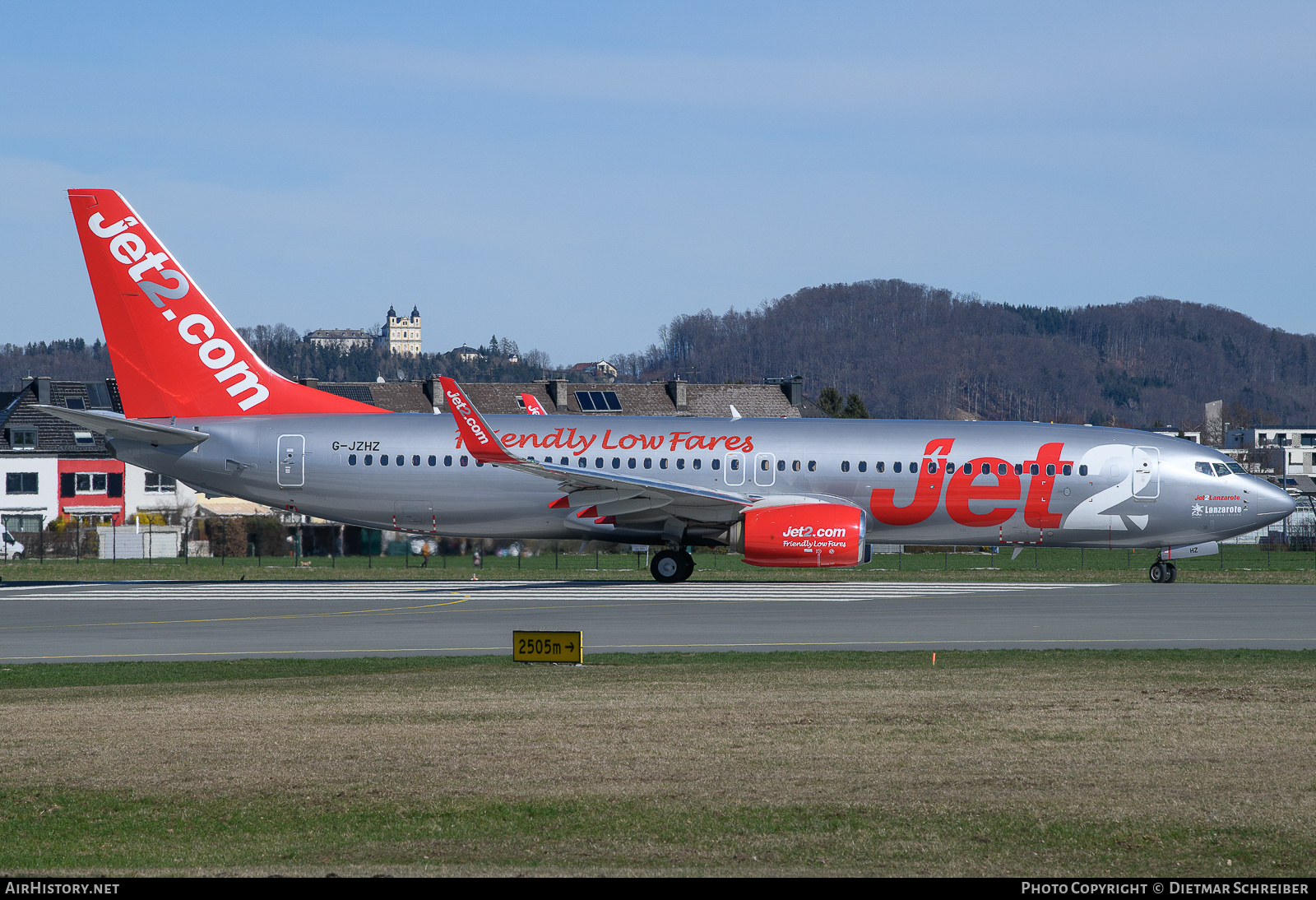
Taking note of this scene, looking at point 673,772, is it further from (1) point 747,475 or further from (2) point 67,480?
(2) point 67,480

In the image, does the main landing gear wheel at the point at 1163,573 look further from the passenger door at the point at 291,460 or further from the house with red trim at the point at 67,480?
the house with red trim at the point at 67,480

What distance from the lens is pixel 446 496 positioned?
32.1 m

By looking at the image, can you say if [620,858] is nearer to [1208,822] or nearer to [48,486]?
[1208,822]

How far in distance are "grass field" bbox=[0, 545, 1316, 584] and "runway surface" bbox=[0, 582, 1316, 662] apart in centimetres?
467

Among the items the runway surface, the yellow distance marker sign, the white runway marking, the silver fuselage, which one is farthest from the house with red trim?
the yellow distance marker sign

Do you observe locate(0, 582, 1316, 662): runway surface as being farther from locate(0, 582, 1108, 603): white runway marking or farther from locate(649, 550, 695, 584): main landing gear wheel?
locate(649, 550, 695, 584): main landing gear wheel

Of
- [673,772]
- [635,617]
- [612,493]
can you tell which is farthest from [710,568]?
[673,772]

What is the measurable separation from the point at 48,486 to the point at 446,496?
180 ft

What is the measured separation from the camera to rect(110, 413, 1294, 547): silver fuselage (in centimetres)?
3111

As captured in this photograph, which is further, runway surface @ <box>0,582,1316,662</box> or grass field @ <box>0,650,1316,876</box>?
runway surface @ <box>0,582,1316,662</box>

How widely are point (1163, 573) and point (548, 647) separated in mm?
20569

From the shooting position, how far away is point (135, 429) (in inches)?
1232

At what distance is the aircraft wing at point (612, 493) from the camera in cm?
2931
